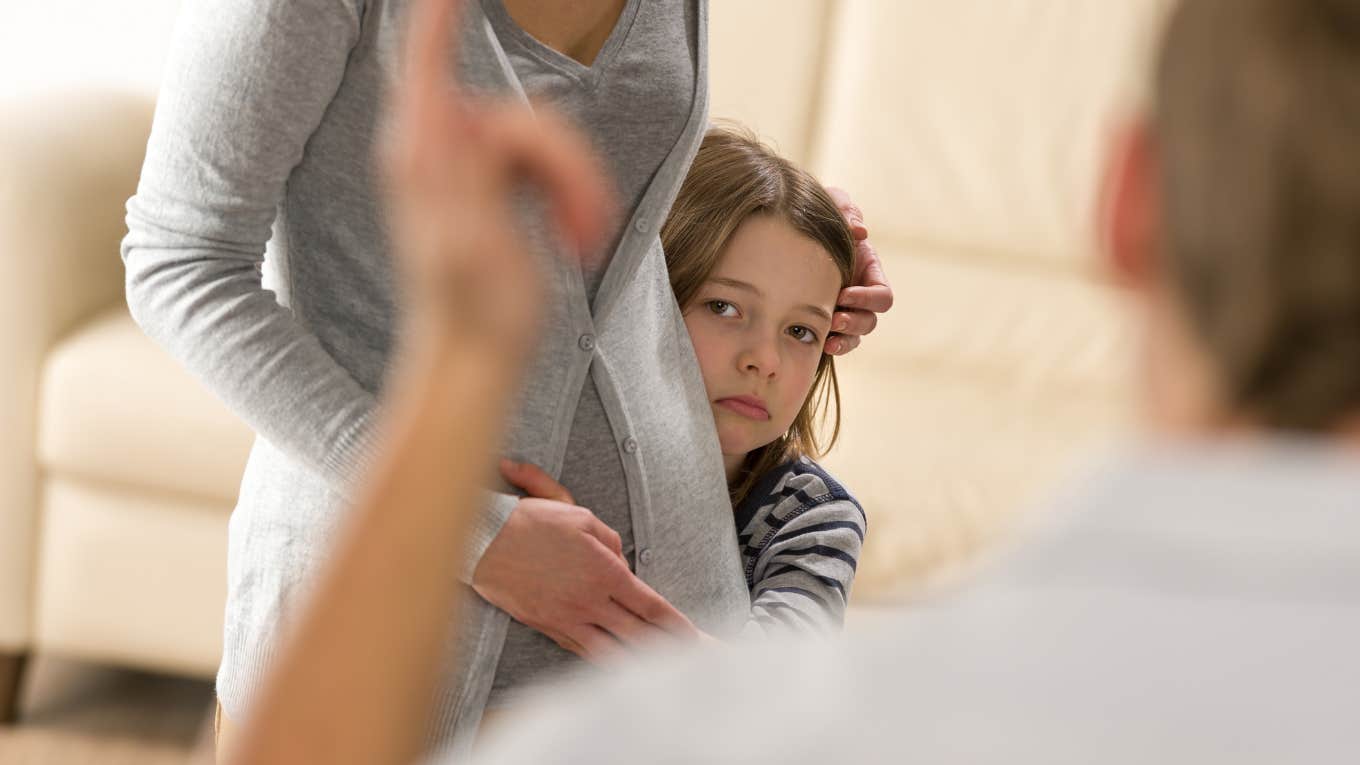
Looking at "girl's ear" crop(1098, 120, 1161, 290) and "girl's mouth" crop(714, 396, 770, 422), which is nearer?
"girl's ear" crop(1098, 120, 1161, 290)

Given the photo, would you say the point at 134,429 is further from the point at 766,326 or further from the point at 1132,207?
the point at 1132,207

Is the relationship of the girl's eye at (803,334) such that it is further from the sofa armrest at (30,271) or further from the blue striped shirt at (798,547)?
the sofa armrest at (30,271)

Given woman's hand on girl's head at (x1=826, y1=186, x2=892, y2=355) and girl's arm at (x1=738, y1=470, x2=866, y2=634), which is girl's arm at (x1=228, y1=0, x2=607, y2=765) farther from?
woman's hand on girl's head at (x1=826, y1=186, x2=892, y2=355)

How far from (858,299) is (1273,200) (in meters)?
0.88

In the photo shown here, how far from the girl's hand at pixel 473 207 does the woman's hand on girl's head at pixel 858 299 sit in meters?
0.84

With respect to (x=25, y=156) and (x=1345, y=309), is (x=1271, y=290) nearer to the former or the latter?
(x=1345, y=309)

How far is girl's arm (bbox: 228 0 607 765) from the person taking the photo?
382 millimetres

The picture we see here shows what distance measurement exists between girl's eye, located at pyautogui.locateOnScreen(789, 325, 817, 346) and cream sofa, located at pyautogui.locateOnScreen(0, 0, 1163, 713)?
424 millimetres

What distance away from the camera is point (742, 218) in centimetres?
130

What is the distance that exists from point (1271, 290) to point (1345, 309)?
0.02m

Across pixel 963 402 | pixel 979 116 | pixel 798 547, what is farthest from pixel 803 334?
pixel 979 116

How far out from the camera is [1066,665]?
1.13 feet

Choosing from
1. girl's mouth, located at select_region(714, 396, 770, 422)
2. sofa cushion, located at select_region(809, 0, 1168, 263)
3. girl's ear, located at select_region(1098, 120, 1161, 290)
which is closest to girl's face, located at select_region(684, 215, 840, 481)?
girl's mouth, located at select_region(714, 396, 770, 422)

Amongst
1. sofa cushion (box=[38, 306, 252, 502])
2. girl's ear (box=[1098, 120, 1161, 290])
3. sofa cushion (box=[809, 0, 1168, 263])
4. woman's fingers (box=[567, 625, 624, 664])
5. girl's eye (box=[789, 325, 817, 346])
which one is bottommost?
sofa cushion (box=[38, 306, 252, 502])
